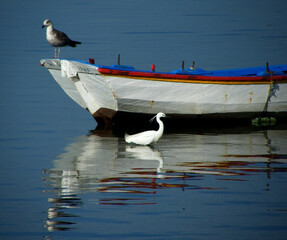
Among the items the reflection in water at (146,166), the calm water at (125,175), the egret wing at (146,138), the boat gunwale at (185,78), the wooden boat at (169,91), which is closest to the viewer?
the calm water at (125,175)

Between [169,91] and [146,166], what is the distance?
3998 mm

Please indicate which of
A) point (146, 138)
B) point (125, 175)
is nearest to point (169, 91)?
point (146, 138)

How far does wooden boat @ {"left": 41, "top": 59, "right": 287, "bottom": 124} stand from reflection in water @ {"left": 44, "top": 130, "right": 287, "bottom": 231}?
2.99 feet

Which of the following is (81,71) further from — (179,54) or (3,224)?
(179,54)

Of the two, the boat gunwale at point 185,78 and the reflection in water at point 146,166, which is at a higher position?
the boat gunwale at point 185,78

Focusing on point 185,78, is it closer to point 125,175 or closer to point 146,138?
point 146,138

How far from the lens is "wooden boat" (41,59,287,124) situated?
16.0 m

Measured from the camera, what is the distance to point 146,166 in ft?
41.4

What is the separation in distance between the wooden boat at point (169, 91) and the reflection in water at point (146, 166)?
35.9 inches

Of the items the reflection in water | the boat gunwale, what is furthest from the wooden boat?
the reflection in water

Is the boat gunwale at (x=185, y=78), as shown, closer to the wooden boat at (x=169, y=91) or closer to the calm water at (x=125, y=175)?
the wooden boat at (x=169, y=91)

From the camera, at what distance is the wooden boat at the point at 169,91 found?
15977mm

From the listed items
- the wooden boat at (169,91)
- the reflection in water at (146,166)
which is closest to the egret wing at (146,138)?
the reflection in water at (146,166)

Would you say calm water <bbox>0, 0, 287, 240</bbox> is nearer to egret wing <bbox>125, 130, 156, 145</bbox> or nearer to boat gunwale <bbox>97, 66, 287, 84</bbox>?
egret wing <bbox>125, 130, 156, 145</bbox>
